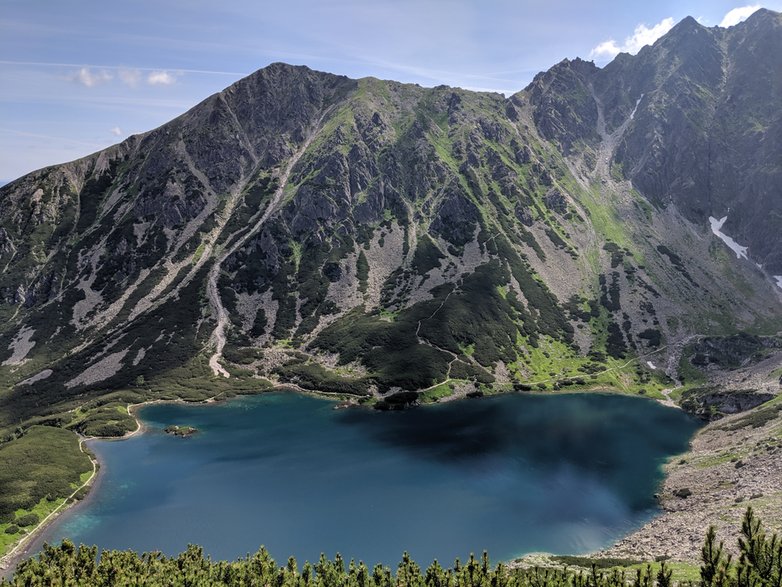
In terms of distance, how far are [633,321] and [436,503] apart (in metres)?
137

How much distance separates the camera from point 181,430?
127 meters

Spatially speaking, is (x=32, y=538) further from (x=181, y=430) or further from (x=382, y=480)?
(x=382, y=480)

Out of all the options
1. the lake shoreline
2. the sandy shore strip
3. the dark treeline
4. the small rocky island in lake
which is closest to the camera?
the dark treeline

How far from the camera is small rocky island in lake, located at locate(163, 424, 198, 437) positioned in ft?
414

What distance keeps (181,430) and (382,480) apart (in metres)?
57.7

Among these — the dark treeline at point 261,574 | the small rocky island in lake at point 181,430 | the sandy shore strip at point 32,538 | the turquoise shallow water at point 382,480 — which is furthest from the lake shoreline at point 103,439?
the dark treeline at point 261,574

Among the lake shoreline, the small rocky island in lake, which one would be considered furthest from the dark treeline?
the small rocky island in lake

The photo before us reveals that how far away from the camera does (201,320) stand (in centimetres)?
18850

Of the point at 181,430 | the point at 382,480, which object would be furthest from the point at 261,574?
the point at 181,430

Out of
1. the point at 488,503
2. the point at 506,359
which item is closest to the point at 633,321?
the point at 506,359

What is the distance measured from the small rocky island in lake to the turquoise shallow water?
6.21 feet

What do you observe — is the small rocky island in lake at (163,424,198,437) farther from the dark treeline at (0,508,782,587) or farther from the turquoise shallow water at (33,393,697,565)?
the dark treeline at (0,508,782,587)

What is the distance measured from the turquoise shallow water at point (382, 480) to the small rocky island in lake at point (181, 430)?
1.89 meters

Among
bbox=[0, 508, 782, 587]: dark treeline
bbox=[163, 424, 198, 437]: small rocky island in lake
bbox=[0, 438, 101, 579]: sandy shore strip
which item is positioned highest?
bbox=[0, 508, 782, 587]: dark treeline
